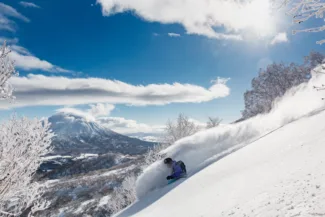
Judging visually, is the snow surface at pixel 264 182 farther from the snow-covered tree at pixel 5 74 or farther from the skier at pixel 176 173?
the snow-covered tree at pixel 5 74

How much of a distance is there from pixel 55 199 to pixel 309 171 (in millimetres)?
155970

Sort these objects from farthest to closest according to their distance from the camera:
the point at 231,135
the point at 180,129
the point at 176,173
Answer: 1. the point at 180,129
2. the point at 231,135
3. the point at 176,173

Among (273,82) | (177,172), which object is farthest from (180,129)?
(177,172)

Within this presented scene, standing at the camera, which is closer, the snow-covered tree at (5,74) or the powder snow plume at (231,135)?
the snow-covered tree at (5,74)

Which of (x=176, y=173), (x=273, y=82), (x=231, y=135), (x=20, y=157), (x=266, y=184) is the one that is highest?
(x=273, y=82)

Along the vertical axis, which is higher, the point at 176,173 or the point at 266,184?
the point at 176,173

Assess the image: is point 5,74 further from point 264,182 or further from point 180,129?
point 180,129

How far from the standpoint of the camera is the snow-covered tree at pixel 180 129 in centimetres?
5262

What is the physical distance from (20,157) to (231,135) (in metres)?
17.7

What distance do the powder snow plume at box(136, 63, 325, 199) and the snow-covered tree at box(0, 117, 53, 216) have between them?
11098 mm

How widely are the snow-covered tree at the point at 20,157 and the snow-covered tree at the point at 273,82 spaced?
48.1m

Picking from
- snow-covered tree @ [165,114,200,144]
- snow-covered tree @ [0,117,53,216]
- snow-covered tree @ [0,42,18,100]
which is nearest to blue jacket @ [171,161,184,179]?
snow-covered tree @ [0,117,53,216]

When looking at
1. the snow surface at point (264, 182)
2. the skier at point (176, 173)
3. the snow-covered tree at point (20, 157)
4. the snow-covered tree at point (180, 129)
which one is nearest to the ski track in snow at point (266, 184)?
the snow surface at point (264, 182)

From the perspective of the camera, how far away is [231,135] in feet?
72.7
